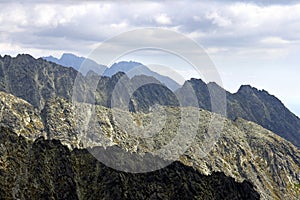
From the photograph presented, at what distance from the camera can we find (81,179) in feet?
338

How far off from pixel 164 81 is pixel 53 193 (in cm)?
3656

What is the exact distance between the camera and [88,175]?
103938mm

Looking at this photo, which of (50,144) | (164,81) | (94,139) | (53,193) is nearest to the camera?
(164,81)

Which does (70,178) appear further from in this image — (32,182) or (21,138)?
(21,138)

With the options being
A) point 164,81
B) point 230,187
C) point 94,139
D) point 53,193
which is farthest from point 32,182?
point 94,139

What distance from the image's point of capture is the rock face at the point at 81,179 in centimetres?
9488

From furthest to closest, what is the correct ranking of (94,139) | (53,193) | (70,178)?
(94,139), (70,178), (53,193)

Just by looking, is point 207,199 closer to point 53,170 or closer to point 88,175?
point 88,175

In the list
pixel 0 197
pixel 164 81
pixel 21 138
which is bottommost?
pixel 0 197

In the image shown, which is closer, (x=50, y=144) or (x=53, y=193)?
(x=53, y=193)

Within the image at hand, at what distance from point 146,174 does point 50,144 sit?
26.5 metres

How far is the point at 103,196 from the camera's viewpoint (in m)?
95.9

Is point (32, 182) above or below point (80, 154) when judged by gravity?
below

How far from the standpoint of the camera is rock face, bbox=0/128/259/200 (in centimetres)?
9488
